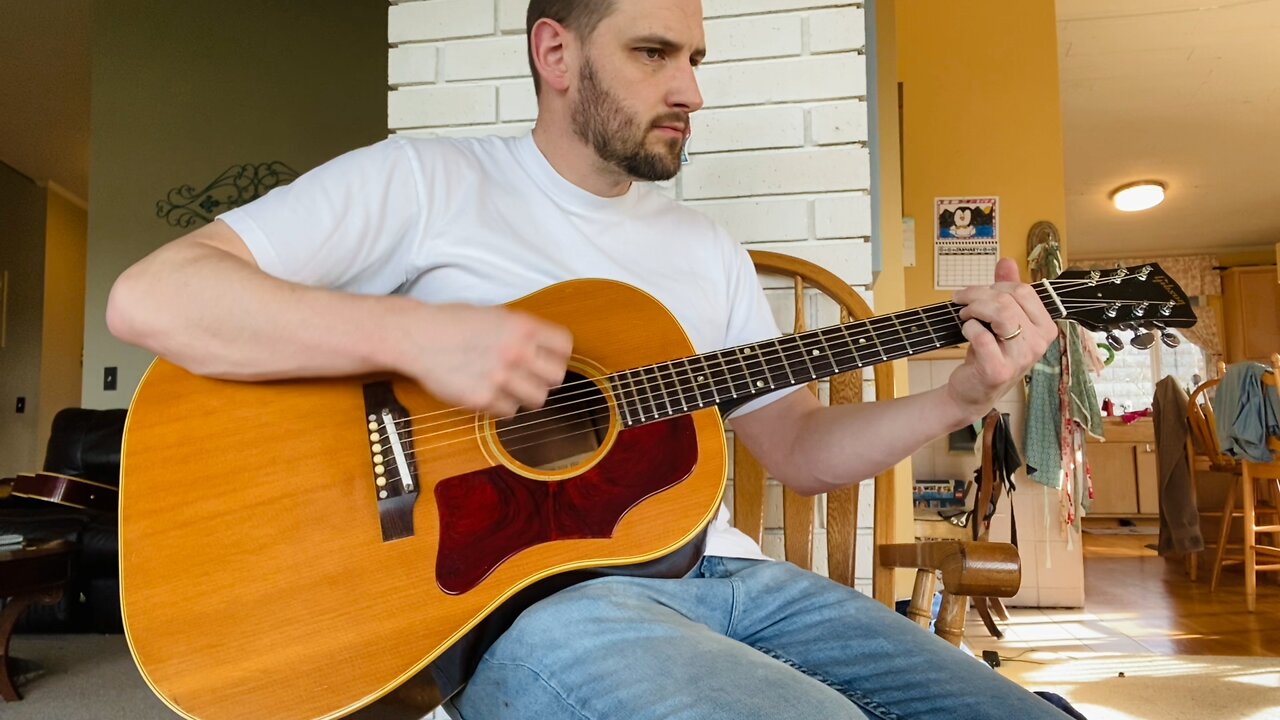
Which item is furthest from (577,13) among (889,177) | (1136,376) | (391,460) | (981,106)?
(1136,376)

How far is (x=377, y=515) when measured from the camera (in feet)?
2.84

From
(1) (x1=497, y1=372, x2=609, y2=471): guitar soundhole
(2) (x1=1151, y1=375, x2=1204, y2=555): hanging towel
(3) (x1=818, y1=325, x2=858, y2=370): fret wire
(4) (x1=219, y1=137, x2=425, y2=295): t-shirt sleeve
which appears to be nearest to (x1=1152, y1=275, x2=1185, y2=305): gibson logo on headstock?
(3) (x1=818, y1=325, x2=858, y2=370): fret wire

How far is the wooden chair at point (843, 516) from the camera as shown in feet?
3.73

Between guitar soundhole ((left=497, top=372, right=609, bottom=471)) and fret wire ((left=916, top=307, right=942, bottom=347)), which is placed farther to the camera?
fret wire ((left=916, top=307, right=942, bottom=347))

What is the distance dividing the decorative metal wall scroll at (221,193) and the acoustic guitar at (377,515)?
421cm

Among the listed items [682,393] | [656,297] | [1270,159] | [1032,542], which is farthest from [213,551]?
[1270,159]

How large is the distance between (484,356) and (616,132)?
48 centimetres

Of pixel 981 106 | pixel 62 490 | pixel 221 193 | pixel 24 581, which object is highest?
pixel 981 106

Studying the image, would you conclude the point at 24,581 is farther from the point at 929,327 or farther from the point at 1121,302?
the point at 1121,302

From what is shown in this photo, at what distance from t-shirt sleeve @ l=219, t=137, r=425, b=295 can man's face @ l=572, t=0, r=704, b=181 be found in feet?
0.90

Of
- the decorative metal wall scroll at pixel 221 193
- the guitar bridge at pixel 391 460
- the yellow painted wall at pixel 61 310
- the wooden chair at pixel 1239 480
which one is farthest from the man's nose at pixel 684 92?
the yellow painted wall at pixel 61 310

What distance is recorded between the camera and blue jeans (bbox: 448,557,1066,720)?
2.43ft

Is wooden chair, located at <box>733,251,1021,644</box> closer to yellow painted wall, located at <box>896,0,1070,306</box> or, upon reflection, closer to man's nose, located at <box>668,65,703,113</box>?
man's nose, located at <box>668,65,703,113</box>

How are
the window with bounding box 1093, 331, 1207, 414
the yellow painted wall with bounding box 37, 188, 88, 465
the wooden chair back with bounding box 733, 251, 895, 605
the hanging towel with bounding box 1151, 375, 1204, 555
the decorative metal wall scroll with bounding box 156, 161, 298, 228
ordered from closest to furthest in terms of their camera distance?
the wooden chair back with bounding box 733, 251, 895, 605
the decorative metal wall scroll with bounding box 156, 161, 298, 228
the hanging towel with bounding box 1151, 375, 1204, 555
the yellow painted wall with bounding box 37, 188, 88, 465
the window with bounding box 1093, 331, 1207, 414
